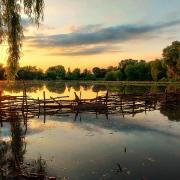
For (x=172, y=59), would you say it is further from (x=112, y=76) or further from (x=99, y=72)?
(x=99, y=72)

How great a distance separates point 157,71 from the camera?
95250mm

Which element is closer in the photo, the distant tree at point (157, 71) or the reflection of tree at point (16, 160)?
the reflection of tree at point (16, 160)

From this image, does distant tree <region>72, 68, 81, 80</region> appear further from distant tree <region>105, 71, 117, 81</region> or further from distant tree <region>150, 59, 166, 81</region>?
distant tree <region>150, 59, 166, 81</region>

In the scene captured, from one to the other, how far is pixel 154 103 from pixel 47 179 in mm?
24149

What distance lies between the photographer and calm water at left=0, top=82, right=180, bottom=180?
10.9 metres

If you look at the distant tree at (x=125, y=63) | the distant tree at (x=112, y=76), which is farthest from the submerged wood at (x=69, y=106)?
the distant tree at (x=125, y=63)

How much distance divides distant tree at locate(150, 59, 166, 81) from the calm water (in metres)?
73.9

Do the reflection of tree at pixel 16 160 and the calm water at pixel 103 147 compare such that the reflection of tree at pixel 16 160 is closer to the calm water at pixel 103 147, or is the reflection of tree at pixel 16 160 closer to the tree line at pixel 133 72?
the calm water at pixel 103 147

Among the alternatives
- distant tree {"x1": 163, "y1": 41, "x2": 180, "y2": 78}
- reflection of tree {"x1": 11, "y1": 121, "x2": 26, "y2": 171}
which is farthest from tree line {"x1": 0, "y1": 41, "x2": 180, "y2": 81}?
reflection of tree {"x1": 11, "y1": 121, "x2": 26, "y2": 171}

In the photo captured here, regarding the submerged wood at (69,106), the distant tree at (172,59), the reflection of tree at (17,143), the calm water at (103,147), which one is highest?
the distant tree at (172,59)

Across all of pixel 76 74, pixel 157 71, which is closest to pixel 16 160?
pixel 157 71

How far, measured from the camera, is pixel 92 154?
42.8ft

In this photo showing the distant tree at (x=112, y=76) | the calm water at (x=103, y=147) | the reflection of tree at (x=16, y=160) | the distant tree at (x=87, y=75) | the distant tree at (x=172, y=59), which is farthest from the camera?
the distant tree at (x=87, y=75)

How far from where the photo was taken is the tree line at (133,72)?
8412cm
